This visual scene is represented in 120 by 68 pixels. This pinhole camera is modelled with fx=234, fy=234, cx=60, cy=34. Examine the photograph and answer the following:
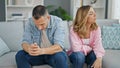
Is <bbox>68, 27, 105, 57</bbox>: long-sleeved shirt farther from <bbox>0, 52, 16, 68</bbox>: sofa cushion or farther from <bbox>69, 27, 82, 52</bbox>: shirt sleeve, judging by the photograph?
<bbox>0, 52, 16, 68</bbox>: sofa cushion

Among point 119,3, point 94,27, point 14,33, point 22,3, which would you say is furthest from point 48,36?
point 22,3

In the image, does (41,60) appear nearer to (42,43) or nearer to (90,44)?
(42,43)

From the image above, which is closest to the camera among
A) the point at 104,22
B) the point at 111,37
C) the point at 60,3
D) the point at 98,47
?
the point at 98,47

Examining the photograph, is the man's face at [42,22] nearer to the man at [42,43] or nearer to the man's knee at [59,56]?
the man at [42,43]

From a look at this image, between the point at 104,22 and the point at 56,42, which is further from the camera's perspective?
the point at 104,22

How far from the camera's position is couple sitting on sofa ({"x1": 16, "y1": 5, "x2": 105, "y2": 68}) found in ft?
6.75

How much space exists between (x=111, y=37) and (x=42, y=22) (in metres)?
1.13

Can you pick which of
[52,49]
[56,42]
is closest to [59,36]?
[56,42]

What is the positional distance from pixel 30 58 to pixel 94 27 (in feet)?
2.43

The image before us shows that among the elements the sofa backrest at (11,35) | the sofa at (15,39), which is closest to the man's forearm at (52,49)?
the sofa at (15,39)

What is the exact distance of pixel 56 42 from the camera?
2.16m

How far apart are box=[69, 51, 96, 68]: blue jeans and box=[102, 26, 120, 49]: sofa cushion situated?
0.60 meters

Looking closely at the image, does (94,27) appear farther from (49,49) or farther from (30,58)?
(30,58)

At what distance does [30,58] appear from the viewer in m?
2.11
